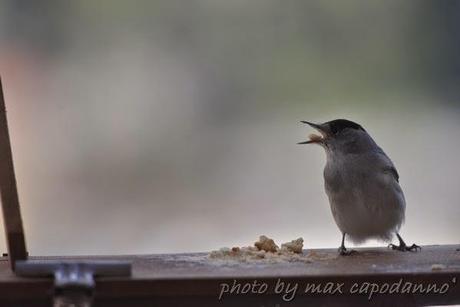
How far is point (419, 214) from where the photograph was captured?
570cm

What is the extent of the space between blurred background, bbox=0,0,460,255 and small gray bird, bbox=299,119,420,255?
1.88 metres

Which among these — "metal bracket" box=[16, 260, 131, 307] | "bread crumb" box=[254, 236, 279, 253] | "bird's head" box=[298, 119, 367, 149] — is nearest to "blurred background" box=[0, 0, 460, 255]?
"bird's head" box=[298, 119, 367, 149]

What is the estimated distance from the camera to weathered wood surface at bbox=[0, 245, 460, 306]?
6.93ft

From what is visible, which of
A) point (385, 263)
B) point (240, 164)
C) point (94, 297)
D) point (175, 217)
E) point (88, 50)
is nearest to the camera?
point (94, 297)

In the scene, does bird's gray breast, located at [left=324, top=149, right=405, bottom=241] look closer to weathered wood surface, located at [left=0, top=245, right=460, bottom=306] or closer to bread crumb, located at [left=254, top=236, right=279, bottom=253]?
bread crumb, located at [left=254, top=236, right=279, bottom=253]

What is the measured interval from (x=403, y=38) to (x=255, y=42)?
1.16 meters

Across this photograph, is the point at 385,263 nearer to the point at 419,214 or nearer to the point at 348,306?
the point at 348,306

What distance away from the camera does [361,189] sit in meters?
3.22

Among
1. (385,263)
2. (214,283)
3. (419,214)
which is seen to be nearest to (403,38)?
(419,214)

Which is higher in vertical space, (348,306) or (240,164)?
(348,306)

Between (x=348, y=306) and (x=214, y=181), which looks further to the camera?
(x=214, y=181)

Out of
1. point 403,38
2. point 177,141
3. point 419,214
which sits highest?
point 403,38

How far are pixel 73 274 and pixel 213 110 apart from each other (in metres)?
4.32

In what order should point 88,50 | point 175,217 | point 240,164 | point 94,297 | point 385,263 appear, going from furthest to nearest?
point 88,50 → point 240,164 → point 175,217 → point 385,263 → point 94,297
